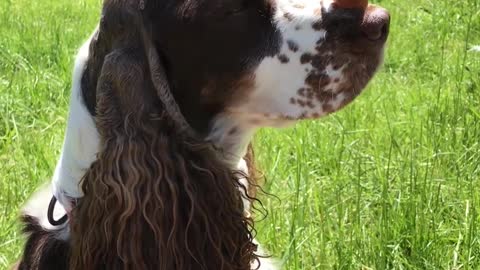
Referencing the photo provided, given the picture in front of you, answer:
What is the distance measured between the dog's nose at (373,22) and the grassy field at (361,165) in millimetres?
987

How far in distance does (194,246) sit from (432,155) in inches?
52.6

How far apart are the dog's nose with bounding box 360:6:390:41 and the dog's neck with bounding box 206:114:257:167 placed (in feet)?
1.57

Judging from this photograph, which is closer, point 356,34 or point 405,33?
point 356,34

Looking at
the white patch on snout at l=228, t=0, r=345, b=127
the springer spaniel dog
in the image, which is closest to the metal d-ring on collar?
the springer spaniel dog

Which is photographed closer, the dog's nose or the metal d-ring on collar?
the dog's nose

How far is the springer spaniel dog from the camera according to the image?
235cm

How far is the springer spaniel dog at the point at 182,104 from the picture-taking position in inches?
92.7

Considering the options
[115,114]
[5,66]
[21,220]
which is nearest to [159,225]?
[115,114]

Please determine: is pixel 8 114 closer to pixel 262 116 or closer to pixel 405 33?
pixel 262 116

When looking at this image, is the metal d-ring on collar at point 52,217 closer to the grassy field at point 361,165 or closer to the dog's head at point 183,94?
the dog's head at point 183,94

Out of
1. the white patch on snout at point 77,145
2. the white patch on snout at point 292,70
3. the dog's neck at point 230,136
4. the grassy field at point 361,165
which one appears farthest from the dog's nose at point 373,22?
the grassy field at point 361,165

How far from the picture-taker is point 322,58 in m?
2.34

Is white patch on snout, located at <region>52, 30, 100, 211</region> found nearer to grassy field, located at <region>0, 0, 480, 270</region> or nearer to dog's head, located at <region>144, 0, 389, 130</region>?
dog's head, located at <region>144, 0, 389, 130</region>

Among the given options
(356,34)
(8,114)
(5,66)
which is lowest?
(356,34)
